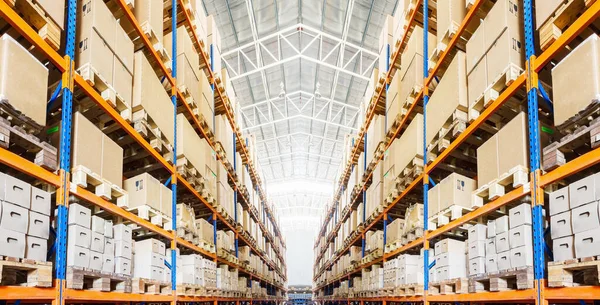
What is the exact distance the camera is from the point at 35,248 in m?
3.56

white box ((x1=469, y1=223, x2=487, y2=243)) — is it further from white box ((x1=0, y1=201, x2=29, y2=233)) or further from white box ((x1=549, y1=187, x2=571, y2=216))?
white box ((x1=0, y1=201, x2=29, y2=233))

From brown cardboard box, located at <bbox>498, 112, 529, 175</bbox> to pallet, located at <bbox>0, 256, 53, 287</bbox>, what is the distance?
3.60 m

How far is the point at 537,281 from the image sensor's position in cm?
375

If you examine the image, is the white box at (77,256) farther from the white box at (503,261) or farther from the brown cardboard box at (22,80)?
the white box at (503,261)

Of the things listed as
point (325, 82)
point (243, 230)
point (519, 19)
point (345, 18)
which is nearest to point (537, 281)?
point (519, 19)

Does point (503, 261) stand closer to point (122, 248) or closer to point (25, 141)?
point (122, 248)

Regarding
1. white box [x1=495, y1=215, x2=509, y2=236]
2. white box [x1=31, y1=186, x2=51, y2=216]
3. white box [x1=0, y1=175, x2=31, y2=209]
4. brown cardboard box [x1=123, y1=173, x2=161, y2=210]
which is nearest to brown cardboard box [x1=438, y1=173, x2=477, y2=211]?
white box [x1=495, y1=215, x2=509, y2=236]

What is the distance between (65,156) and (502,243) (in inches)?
139

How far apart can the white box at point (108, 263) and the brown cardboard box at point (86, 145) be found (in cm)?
74

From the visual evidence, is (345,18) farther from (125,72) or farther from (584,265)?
(584,265)

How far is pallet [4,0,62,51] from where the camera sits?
3734 millimetres

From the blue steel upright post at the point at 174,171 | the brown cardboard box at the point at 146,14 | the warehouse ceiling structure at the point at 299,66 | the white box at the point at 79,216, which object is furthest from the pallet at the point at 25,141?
the warehouse ceiling structure at the point at 299,66

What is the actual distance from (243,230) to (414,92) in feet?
19.8

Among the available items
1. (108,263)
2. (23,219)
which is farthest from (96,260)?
(23,219)
